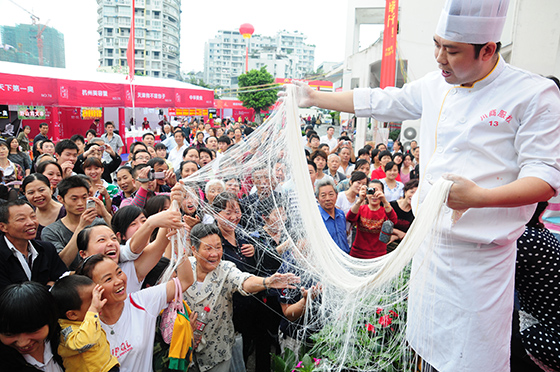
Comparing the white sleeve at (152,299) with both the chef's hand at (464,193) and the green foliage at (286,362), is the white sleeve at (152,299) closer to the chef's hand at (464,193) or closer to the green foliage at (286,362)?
the green foliage at (286,362)

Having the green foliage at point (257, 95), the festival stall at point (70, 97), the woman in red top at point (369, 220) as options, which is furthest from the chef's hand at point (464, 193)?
the green foliage at point (257, 95)

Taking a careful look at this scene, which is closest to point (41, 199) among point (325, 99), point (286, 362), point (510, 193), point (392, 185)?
point (286, 362)

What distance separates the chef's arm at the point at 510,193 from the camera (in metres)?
1.31

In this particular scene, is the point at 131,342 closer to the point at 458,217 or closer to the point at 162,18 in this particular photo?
the point at 458,217

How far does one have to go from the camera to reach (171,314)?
245 cm

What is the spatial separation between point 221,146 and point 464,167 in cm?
704

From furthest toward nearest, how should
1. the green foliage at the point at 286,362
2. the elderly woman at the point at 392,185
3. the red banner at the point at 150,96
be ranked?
the red banner at the point at 150,96 < the elderly woman at the point at 392,185 < the green foliage at the point at 286,362

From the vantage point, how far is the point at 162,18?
278ft

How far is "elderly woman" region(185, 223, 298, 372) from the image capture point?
267 centimetres

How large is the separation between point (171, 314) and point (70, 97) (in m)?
10.6

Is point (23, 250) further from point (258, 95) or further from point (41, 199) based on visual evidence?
point (258, 95)

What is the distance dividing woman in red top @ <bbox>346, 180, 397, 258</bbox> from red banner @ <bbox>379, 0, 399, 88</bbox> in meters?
6.71

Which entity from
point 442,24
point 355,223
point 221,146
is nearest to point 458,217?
point 442,24

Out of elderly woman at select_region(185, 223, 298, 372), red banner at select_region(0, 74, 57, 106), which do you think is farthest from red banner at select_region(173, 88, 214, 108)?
elderly woman at select_region(185, 223, 298, 372)
